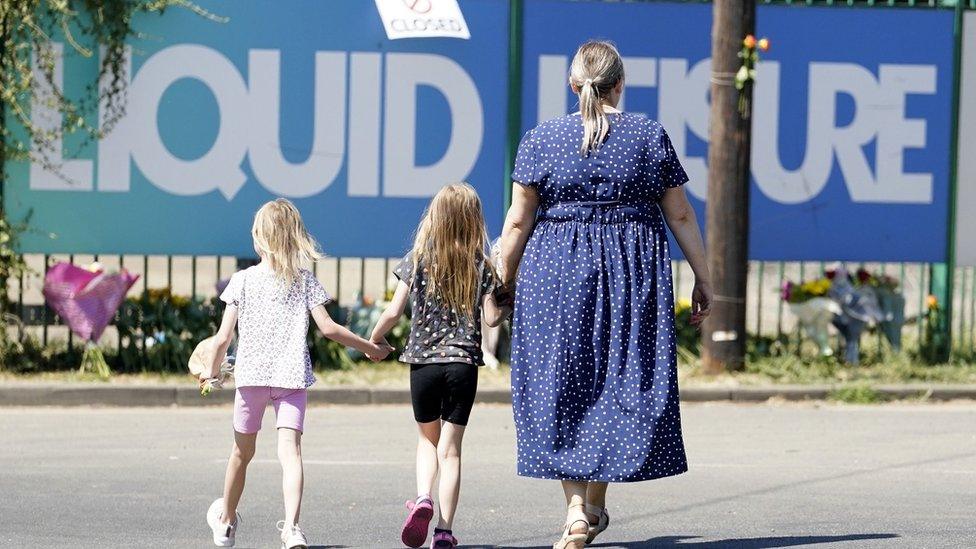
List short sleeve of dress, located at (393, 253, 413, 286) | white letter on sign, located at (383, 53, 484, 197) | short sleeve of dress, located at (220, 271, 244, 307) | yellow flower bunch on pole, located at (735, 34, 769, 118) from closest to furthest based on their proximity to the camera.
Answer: short sleeve of dress, located at (220, 271, 244, 307) → short sleeve of dress, located at (393, 253, 413, 286) → yellow flower bunch on pole, located at (735, 34, 769, 118) → white letter on sign, located at (383, 53, 484, 197)

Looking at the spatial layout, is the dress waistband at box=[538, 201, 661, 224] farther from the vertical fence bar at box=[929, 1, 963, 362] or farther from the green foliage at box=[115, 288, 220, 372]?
the vertical fence bar at box=[929, 1, 963, 362]

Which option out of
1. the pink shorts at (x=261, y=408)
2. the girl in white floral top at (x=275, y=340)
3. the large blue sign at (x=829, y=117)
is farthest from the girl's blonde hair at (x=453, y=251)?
the large blue sign at (x=829, y=117)

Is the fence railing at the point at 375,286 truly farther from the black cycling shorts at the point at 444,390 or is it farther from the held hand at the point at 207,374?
the black cycling shorts at the point at 444,390

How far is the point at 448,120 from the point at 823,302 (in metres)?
3.20

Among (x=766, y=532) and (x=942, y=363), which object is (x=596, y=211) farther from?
(x=942, y=363)

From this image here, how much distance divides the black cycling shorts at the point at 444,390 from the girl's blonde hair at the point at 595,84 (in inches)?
38.0

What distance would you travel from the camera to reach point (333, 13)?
37.1 feet

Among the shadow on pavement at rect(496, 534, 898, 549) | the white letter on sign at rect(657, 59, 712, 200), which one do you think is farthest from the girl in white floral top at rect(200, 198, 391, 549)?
the white letter on sign at rect(657, 59, 712, 200)

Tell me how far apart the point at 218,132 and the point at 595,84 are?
20.5 feet

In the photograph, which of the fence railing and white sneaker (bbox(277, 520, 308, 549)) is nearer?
white sneaker (bbox(277, 520, 308, 549))

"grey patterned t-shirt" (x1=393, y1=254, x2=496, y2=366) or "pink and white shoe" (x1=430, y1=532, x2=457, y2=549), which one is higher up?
"grey patterned t-shirt" (x1=393, y1=254, x2=496, y2=366)

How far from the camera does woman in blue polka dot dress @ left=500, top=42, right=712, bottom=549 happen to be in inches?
214

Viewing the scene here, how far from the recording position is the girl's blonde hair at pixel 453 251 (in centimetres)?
568

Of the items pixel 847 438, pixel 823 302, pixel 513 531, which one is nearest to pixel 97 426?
pixel 513 531
